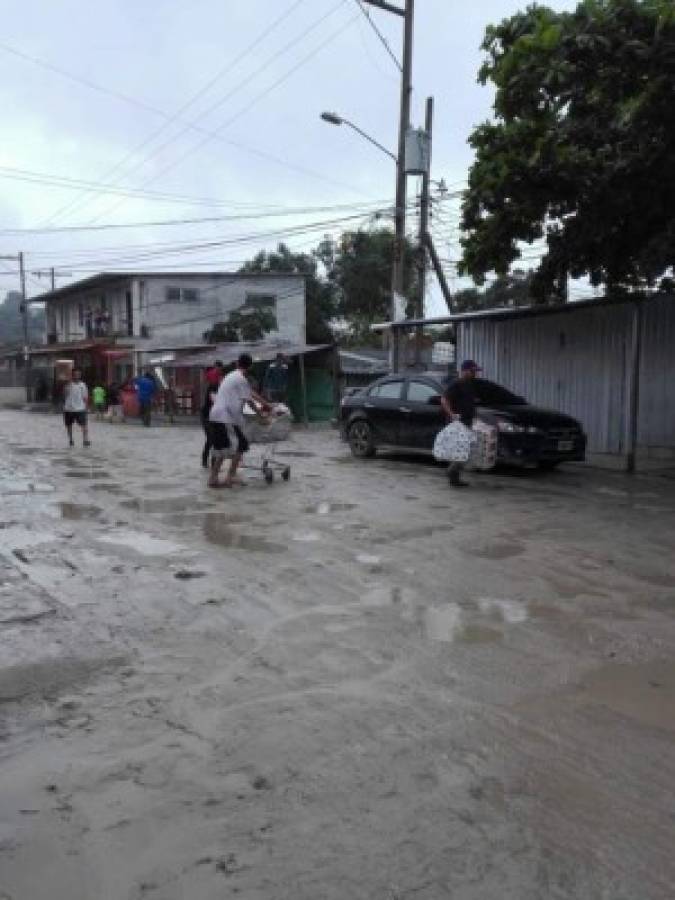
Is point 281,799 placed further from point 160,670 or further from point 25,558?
point 25,558

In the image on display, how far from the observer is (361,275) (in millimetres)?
45375

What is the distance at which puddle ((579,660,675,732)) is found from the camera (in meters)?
4.38

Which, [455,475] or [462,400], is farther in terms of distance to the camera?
[455,475]

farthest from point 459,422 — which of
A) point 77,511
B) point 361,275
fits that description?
point 361,275

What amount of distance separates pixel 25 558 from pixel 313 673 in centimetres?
382

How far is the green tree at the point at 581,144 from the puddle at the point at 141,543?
23.2 feet

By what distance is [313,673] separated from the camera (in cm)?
490

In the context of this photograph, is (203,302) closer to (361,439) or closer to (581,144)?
(361,439)

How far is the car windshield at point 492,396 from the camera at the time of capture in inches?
573

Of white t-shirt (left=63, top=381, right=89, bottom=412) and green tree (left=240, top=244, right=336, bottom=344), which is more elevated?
green tree (left=240, top=244, right=336, bottom=344)

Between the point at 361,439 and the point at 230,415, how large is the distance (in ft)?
15.5

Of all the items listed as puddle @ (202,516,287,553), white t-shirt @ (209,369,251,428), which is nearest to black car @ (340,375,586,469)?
white t-shirt @ (209,369,251,428)

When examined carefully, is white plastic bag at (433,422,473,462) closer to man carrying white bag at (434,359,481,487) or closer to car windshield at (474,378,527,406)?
man carrying white bag at (434,359,481,487)

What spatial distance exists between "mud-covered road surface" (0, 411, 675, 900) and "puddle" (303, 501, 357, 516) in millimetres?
1043
